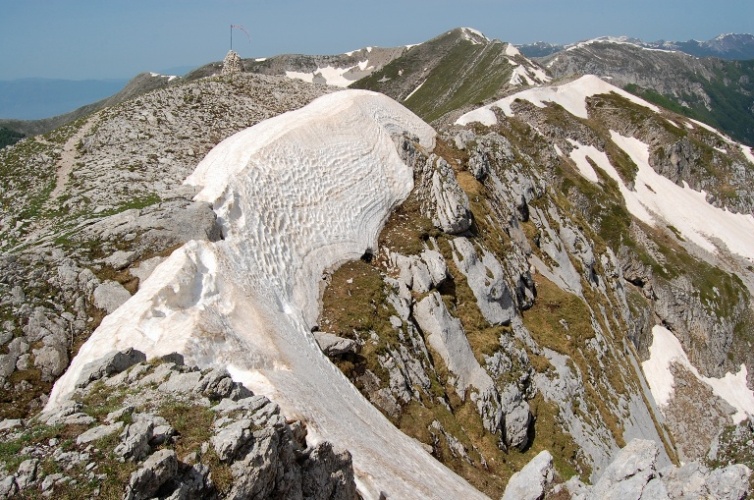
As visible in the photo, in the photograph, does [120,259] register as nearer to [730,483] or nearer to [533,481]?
[533,481]

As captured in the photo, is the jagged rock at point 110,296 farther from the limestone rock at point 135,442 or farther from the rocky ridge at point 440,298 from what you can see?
the limestone rock at point 135,442

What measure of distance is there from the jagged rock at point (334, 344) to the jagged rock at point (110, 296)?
28.5ft

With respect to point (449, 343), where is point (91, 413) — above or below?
above

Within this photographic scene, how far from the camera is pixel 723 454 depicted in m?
20.1

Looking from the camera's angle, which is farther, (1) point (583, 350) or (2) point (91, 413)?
(1) point (583, 350)

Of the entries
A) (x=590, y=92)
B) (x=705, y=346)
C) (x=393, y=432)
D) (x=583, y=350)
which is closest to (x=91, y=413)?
(x=393, y=432)

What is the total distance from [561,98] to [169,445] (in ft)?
385

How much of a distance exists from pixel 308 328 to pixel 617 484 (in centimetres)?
1446

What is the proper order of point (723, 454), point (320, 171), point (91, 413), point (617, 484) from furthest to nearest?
1. point (320, 171)
2. point (723, 454)
3. point (617, 484)
4. point (91, 413)

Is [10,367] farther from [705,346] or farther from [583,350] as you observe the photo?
[705,346]

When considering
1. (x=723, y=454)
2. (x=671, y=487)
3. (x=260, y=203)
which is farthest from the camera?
(x=260, y=203)

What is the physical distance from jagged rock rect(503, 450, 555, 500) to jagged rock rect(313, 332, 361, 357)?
935cm

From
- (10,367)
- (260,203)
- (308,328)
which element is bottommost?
(308,328)

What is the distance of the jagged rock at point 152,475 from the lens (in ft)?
33.2
